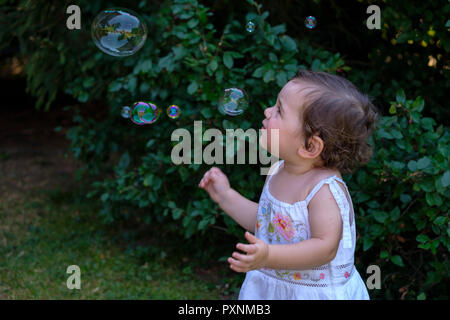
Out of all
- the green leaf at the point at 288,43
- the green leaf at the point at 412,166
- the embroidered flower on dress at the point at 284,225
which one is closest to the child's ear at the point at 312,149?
the embroidered flower on dress at the point at 284,225

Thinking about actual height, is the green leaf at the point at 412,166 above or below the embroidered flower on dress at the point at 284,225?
above

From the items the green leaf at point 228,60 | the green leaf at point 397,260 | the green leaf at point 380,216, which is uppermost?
the green leaf at point 228,60

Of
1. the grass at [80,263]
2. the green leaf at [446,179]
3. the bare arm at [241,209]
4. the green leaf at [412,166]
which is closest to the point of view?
the bare arm at [241,209]

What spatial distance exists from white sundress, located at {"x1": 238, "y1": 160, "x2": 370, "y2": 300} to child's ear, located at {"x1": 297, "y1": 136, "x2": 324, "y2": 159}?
3.9 inches

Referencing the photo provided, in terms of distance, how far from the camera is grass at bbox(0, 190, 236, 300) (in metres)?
3.04

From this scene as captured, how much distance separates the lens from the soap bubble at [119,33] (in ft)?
8.93

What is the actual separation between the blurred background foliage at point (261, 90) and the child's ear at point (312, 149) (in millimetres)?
724

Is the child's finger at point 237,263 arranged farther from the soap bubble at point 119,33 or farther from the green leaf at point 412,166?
the soap bubble at point 119,33

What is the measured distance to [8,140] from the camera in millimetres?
6535

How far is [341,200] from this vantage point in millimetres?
1738

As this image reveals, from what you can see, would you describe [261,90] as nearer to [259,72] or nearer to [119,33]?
[259,72]

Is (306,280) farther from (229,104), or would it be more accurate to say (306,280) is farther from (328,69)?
(328,69)

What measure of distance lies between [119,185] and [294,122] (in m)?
1.77

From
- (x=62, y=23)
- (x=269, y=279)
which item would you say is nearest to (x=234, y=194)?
(x=269, y=279)
